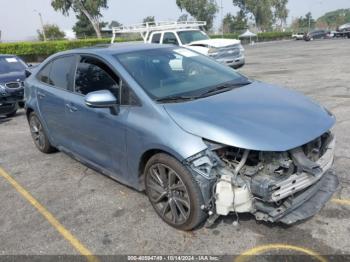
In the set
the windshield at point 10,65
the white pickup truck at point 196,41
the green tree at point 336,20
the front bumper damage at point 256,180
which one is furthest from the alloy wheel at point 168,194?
the green tree at point 336,20

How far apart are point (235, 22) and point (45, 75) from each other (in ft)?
258

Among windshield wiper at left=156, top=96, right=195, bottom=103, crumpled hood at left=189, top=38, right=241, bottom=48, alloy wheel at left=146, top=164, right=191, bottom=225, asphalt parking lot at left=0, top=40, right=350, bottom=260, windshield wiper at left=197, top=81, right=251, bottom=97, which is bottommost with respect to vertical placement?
asphalt parking lot at left=0, top=40, right=350, bottom=260

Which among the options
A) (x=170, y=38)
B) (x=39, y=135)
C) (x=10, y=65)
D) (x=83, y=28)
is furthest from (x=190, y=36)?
(x=83, y=28)

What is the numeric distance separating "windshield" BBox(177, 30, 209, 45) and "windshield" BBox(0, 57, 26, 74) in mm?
6124

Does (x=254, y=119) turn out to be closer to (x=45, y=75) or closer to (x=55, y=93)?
(x=55, y=93)

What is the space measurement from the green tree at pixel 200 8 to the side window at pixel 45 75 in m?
67.9

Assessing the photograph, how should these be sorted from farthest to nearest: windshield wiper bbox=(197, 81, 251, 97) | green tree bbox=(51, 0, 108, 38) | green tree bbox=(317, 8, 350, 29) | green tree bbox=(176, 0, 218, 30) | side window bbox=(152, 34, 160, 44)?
green tree bbox=(317, 8, 350, 29)
green tree bbox=(176, 0, 218, 30)
green tree bbox=(51, 0, 108, 38)
side window bbox=(152, 34, 160, 44)
windshield wiper bbox=(197, 81, 251, 97)

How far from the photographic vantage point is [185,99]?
11.6 feet

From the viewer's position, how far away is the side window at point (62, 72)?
465 cm

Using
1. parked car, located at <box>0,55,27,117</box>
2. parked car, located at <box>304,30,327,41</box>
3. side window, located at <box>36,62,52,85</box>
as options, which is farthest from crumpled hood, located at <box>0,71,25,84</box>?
parked car, located at <box>304,30,327,41</box>

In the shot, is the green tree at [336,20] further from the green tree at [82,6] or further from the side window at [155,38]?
the side window at [155,38]

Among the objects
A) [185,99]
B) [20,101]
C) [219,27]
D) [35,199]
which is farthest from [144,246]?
[219,27]

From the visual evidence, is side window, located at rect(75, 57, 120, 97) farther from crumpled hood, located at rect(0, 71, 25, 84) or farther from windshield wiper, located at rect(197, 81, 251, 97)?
crumpled hood, located at rect(0, 71, 25, 84)

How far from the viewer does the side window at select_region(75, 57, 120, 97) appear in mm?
3899
